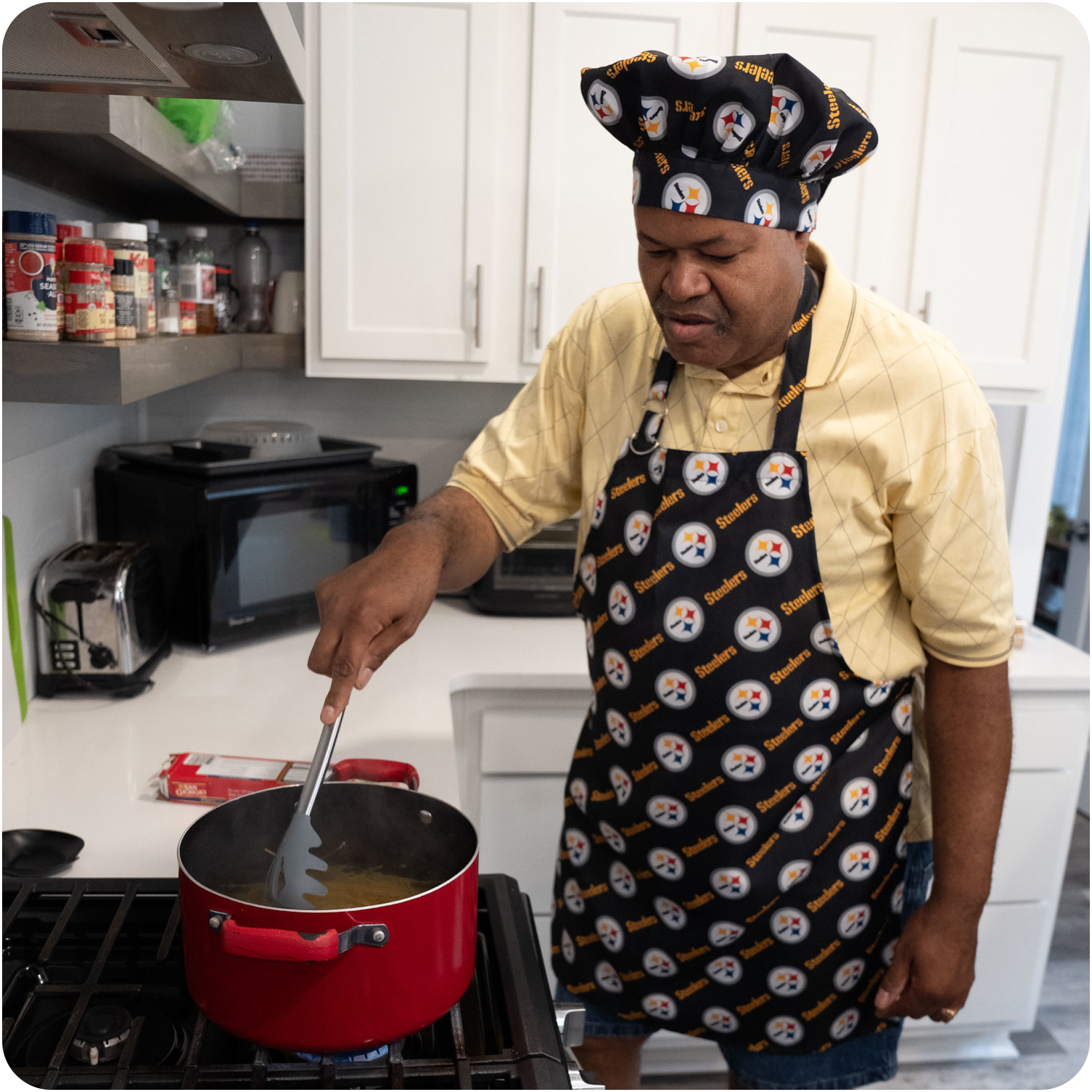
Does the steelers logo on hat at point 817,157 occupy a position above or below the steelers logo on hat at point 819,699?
above

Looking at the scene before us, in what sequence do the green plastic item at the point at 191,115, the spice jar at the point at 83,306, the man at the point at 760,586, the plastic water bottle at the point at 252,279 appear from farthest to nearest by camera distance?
the plastic water bottle at the point at 252,279, the green plastic item at the point at 191,115, the spice jar at the point at 83,306, the man at the point at 760,586

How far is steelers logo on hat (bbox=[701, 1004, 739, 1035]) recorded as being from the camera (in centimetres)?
126

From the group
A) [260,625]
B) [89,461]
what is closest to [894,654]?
[260,625]

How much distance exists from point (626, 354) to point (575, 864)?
0.67 metres

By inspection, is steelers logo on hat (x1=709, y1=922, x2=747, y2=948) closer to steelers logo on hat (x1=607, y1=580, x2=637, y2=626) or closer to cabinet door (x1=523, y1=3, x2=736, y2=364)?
steelers logo on hat (x1=607, y1=580, x2=637, y2=626)

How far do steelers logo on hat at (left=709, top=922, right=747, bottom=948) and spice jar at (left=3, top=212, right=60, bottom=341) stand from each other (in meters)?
1.01

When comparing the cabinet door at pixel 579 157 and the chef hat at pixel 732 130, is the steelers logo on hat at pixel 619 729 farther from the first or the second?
the cabinet door at pixel 579 157

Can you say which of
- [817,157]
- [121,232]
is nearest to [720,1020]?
[817,157]

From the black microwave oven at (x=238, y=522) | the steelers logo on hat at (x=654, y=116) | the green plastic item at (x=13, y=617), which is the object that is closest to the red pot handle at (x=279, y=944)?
the steelers logo on hat at (x=654, y=116)

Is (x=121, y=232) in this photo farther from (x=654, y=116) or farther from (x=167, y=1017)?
(x=167, y=1017)

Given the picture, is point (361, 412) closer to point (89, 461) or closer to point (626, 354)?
point (89, 461)

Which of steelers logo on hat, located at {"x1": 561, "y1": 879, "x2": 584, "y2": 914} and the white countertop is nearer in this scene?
the white countertop

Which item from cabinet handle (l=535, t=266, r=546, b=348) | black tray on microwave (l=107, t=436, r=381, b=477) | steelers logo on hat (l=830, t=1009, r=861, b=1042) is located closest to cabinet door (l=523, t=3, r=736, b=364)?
cabinet handle (l=535, t=266, r=546, b=348)

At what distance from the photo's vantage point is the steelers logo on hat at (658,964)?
1266 millimetres
